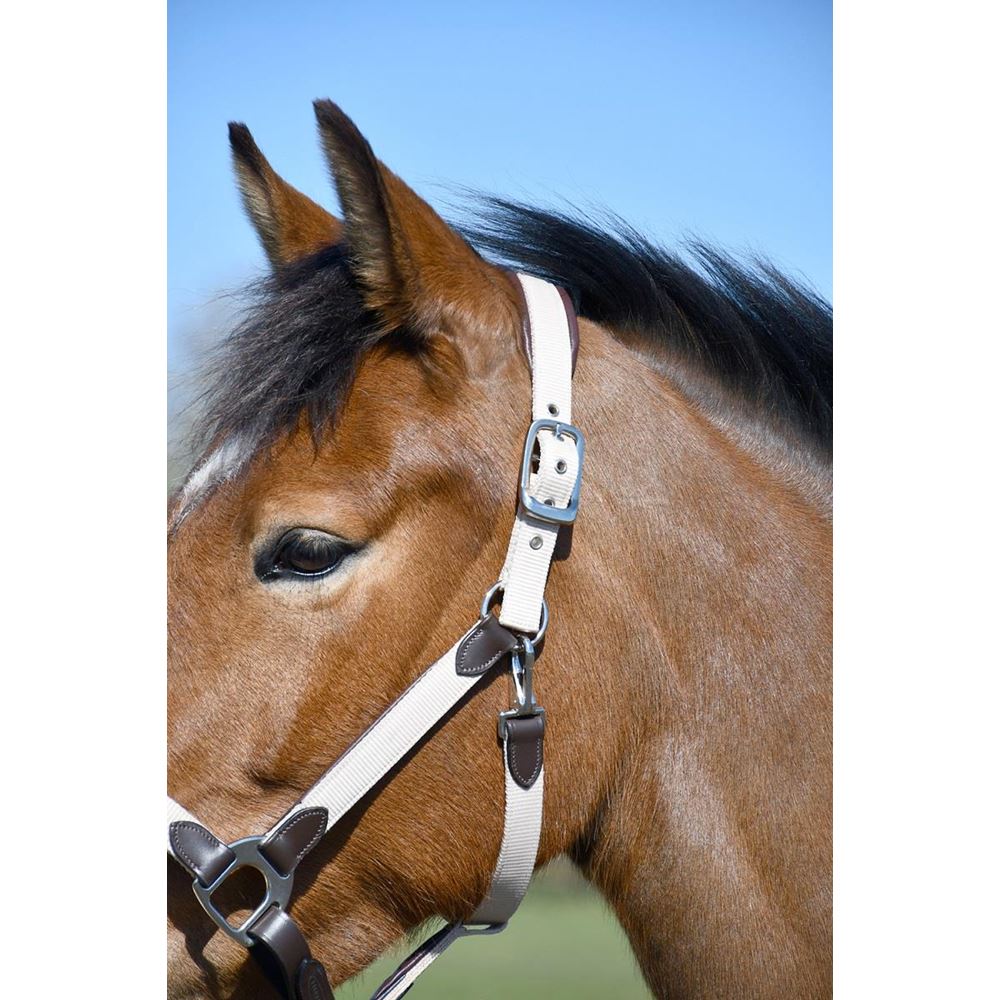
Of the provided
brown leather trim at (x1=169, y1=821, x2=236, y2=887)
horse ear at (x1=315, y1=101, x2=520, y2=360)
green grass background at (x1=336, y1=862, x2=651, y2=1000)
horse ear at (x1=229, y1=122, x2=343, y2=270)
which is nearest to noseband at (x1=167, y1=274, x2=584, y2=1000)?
brown leather trim at (x1=169, y1=821, x2=236, y2=887)

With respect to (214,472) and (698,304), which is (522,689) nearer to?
(214,472)

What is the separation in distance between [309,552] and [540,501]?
25 cm

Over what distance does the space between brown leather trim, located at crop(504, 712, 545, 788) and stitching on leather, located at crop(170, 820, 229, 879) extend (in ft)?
1.05

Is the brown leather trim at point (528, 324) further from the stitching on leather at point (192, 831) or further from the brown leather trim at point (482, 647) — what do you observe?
the stitching on leather at point (192, 831)

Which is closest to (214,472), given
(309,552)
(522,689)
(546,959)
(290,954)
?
(309,552)

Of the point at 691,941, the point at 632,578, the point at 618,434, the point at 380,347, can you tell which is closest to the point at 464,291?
the point at 380,347

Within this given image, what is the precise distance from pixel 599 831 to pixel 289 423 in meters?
0.59

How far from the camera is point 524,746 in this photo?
0.94 metres

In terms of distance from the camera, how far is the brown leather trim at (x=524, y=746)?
0.94m

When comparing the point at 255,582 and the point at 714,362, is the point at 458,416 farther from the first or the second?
the point at 714,362

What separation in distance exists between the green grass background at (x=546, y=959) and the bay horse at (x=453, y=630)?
0.87 ft

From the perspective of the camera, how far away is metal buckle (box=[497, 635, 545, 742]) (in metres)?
0.94

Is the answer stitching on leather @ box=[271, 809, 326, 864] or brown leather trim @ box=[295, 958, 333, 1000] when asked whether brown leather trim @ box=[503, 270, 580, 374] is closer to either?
stitching on leather @ box=[271, 809, 326, 864]

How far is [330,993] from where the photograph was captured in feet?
3.09
